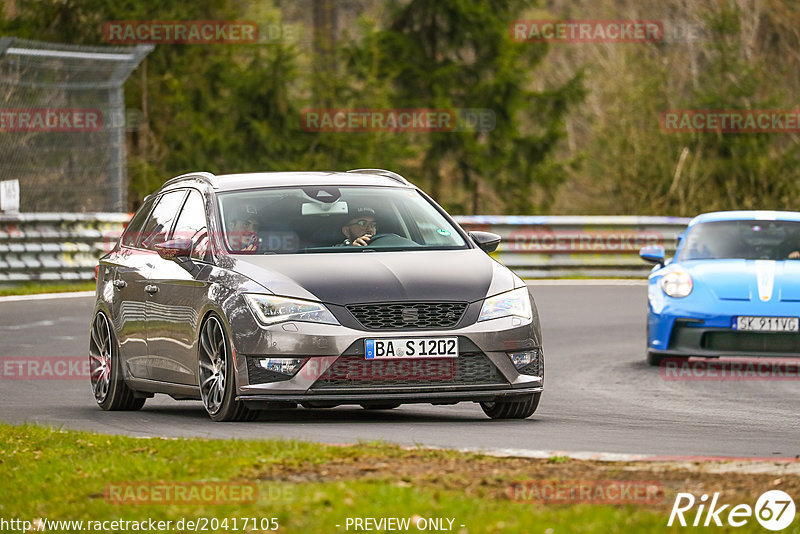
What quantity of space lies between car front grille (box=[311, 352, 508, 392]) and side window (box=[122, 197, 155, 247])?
9.82ft

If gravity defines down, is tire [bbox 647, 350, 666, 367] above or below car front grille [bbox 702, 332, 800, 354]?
below

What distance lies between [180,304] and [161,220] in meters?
1.38

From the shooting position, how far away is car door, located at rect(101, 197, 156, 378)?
1120 cm

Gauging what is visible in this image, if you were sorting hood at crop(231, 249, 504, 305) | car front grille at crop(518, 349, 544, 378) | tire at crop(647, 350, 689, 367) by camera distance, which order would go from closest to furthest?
hood at crop(231, 249, 504, 305) → car front grille at crop(518, 349, 544, 378) → tire at crop(647, 350, 689, 367)

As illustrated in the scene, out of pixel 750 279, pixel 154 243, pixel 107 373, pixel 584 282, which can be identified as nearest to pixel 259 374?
pixel 154 243

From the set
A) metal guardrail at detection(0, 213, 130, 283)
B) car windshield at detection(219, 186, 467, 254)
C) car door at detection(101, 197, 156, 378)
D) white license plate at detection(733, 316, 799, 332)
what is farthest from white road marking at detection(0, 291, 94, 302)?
car windshield at detection(219, 186, 467, 254)

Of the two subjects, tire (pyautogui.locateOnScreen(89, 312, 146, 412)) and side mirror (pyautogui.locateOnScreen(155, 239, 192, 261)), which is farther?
tire (pyautogui.locateOnScreen(89, 312, 146, 412))

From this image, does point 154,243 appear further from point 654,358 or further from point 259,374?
point 654,358

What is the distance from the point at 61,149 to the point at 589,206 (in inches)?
550

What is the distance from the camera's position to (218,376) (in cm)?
1002

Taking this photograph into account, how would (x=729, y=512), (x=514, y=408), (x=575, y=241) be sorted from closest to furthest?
(x=729, y=512)
(x=514, y=408)
(x=575, y=241)

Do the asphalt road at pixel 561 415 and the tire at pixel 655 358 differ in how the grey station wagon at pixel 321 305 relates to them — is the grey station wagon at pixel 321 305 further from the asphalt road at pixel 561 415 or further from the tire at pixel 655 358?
the tire at pixel 655 358

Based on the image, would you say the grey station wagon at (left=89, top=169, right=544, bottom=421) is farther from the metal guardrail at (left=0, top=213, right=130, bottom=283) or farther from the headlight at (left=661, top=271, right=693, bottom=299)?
the metal guardrail at (left=0, top=213, right=130, bottom=283)

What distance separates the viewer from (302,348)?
9.54 meters
